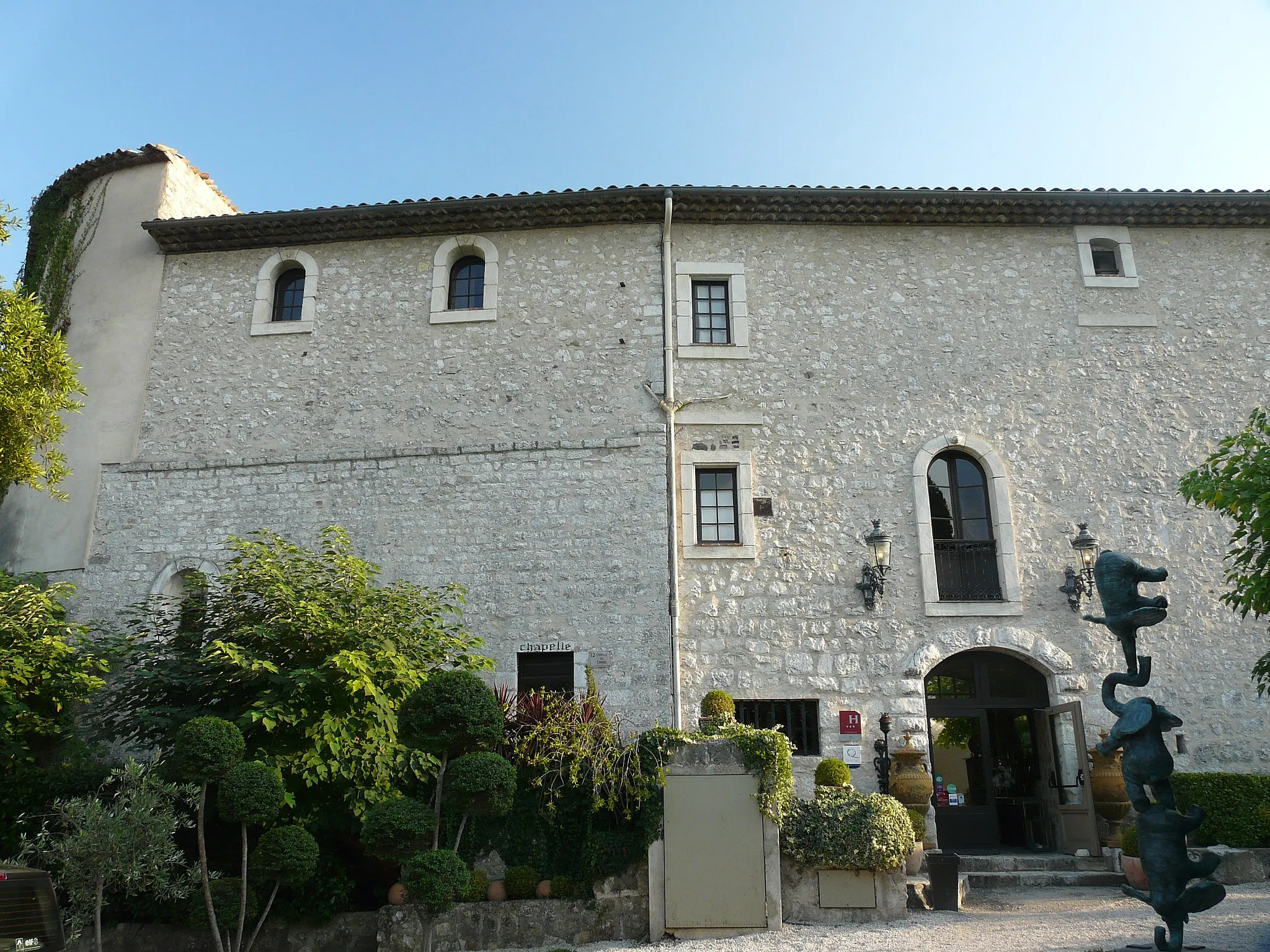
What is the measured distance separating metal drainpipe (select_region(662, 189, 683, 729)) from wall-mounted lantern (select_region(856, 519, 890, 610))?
7.76 feet

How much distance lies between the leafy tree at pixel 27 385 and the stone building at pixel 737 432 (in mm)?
2015

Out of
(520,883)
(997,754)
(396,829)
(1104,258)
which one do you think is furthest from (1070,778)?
(396,829)

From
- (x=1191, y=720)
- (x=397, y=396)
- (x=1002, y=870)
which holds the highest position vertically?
(x=397, y=396)

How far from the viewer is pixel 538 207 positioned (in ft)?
44.2

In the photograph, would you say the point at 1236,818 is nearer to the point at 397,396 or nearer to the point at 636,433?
the point at 636,433

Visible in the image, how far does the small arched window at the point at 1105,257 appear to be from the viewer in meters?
13.5

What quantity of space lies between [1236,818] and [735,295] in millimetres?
8734

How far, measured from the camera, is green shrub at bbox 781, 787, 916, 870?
8.80 m

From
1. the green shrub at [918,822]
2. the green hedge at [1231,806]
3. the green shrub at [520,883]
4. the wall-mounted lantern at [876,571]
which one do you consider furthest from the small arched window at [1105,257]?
the green shrub at [520,883]

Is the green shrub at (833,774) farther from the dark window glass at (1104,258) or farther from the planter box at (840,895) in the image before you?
the dark window glass at (1104,258)

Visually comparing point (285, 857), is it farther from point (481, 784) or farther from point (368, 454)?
point (368, 454)

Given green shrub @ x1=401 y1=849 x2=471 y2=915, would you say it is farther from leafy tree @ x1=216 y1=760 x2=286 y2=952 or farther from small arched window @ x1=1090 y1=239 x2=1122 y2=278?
small arched window @ x1=1090 y1=239 x2=1122 y2=278

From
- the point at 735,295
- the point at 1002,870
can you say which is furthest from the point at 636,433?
the point at 1002,870

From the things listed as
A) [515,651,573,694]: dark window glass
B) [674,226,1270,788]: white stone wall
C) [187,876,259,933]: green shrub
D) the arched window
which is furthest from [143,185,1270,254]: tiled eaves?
[187,876,259,933]: green shrub
